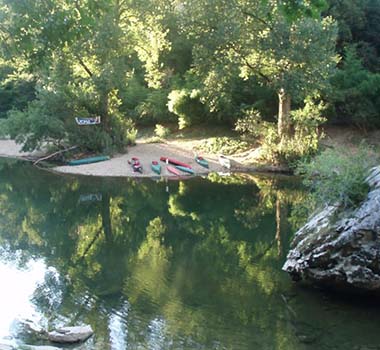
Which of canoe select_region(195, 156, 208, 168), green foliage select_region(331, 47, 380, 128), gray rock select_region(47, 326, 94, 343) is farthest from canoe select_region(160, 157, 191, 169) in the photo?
Result: gray rock select_region(47, 326, 94, 343)

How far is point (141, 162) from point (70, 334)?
15.0 m

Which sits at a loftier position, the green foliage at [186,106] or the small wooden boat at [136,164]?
the green foliage at [186,106]

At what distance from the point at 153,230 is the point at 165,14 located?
15960 mm

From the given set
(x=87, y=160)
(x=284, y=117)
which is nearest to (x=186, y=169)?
(x=284, y=117)

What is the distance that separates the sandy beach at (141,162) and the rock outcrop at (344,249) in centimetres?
1209

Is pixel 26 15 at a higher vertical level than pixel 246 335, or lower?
higher

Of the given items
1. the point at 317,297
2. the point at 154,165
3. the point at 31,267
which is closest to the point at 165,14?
the point at 154,165

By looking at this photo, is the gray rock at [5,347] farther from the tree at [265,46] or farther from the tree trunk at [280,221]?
the tree at [265,46]

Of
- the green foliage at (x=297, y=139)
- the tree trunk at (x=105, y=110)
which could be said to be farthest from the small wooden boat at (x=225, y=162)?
the tree trunk at (x=105, y=110)

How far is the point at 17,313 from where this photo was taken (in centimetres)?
865

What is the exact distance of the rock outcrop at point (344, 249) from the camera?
821cm

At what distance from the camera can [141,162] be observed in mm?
22422

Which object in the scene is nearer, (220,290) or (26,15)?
(26,15)

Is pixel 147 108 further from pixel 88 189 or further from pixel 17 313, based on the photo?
pixel 17 313
